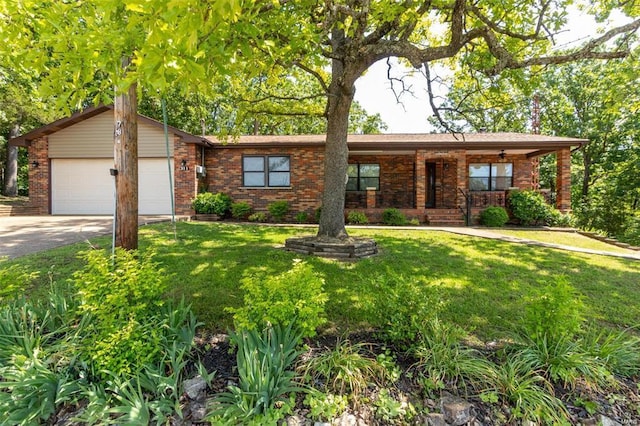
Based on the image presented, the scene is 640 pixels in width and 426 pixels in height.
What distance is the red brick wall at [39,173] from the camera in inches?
545

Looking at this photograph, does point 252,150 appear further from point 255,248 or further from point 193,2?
point 193,2

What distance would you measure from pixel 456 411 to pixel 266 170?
497 inches

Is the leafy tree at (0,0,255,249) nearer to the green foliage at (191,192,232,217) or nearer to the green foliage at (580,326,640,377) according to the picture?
the green foliage at (580,326,640,377)

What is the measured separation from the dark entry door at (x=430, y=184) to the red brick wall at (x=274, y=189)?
5583 mm

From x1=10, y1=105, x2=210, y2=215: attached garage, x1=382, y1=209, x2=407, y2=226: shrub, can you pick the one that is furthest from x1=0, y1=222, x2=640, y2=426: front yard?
x1=10, y1=105, x2=210, y2=215: attached garage

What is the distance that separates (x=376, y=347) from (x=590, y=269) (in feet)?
16.6

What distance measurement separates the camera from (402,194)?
15.2 meters

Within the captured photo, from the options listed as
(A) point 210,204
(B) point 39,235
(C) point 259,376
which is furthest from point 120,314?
(A) point 210,204

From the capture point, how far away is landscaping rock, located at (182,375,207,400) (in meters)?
2.52

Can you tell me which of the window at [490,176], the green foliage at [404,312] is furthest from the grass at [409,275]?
the window at [490,176]

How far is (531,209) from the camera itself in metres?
12.4

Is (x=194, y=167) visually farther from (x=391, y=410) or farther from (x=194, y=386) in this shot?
(x=391, y=410)

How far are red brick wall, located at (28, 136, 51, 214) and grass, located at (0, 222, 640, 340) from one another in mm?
9068

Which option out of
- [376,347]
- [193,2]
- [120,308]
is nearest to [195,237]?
[120,308]
